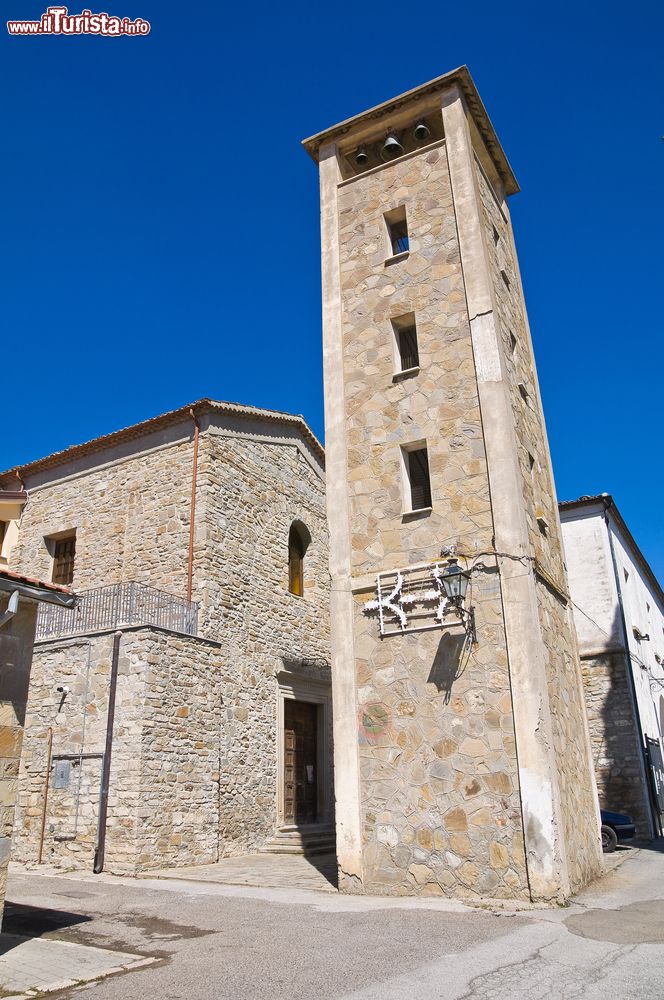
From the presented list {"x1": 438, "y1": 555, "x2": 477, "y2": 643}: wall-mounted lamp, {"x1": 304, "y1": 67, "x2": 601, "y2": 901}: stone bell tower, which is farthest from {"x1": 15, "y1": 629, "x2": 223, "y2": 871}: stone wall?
{"x1": 438, "y1": 555, "x2": 477, "y2": 643}: wall-mounted lamp

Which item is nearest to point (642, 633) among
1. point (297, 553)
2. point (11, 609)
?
point (297, 553)

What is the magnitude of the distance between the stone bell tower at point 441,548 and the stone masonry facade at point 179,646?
4260mm

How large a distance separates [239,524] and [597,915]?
35.3 feet

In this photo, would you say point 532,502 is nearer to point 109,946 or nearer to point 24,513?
point 109,946

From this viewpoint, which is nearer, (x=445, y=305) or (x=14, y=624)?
(x=14, y=624)

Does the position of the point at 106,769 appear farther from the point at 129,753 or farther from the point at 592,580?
the point at 592,580

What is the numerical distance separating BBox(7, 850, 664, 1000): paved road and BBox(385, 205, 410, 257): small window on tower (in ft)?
31.5

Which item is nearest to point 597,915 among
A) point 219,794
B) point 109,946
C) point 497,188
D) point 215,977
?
point 215,977

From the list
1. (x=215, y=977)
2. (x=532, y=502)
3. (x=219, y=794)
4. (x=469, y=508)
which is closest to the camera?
(x=215, y=977)

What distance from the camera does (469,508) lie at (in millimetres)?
10172

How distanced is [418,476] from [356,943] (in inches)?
250

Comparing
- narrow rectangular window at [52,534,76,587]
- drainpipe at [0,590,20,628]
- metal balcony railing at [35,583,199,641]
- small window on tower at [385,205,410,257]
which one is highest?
small window on tower at [385,205,410,257]

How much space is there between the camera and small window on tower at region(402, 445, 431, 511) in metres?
11.0

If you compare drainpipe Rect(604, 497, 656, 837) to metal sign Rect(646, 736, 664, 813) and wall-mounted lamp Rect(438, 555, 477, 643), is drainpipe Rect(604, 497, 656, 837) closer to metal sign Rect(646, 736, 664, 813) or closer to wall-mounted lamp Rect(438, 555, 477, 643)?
metal sign Rect(646, 736, 664, 813)
